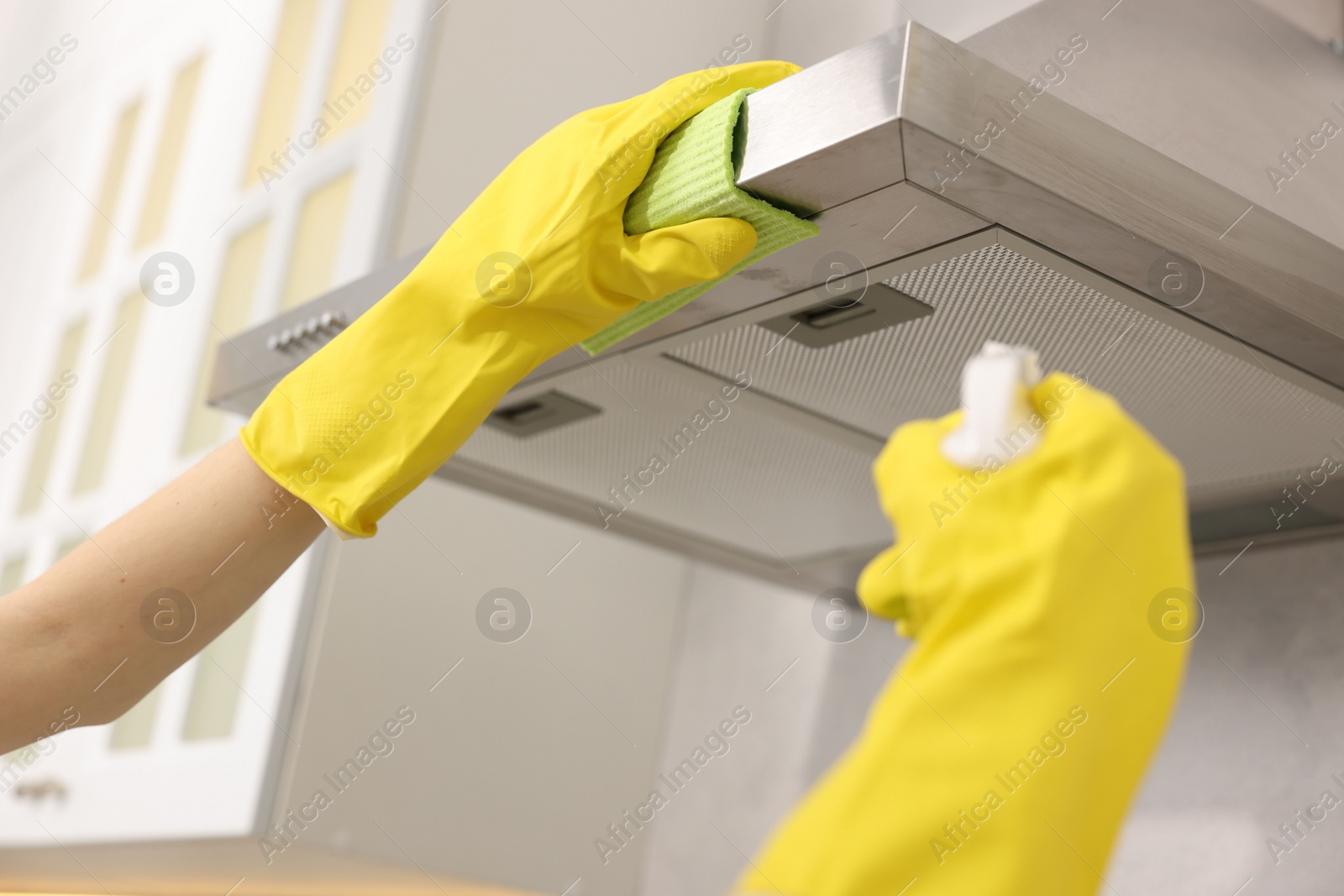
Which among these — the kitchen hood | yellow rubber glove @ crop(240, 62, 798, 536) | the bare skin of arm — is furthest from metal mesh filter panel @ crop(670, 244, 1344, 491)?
the bare skin of arm

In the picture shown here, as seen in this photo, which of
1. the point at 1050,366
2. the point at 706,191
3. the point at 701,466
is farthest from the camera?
the point at 701,466

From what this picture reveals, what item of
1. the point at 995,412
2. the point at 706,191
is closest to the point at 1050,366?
the point at 706,191

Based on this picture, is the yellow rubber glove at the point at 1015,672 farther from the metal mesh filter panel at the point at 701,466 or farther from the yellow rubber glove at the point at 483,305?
the metal mesh filter panel at the point at 701,466

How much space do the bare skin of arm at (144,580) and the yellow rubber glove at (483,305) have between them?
0.03 metres

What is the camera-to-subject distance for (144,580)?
0.56 metres

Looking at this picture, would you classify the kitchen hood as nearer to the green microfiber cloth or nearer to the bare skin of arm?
the green microfiber cloth

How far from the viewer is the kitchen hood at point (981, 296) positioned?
1.65 feet

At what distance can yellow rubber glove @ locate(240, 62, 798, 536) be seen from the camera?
1.77 feet

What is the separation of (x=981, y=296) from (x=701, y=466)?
0.36m

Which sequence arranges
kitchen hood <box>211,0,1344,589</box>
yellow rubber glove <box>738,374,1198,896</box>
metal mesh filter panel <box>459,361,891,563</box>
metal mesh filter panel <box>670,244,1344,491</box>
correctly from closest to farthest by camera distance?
1. yellow rubber glove <box>738,374,1198,896</box>
2. kitchen hood <box>211,0,1344,589</box>
3. metal mesh filter panel <box>670,244,1344,491</box>
4. metal mesh filter panel <box>459,361,891,563</box>

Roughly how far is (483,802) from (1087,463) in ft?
3.67

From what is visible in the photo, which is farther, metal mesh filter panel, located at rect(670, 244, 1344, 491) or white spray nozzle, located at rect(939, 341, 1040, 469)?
metal mesh filter panel, located at rect(670, 244, 1344, 491)

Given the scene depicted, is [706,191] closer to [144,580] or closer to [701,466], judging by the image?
[144,580]

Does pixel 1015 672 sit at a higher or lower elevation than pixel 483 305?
lower
